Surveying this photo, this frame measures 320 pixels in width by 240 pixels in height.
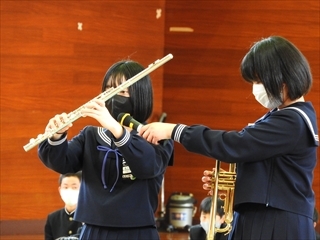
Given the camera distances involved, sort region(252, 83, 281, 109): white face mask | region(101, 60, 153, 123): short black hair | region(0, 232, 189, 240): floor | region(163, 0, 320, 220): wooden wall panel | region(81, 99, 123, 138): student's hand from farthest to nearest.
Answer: region(163, 0, 320, 220): wooden wall panel < region(0, 232, 189, 240): floor < region(101, 60, 153, 123): short black hair < region(81, 99, 123, 138): student's hand < region(252, 83, 281, 109): white face mask

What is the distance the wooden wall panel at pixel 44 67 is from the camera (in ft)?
21.7

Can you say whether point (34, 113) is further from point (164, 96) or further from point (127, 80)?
point (127, 80)

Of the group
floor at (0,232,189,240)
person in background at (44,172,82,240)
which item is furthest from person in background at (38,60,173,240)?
floor at (0,232,189,240)

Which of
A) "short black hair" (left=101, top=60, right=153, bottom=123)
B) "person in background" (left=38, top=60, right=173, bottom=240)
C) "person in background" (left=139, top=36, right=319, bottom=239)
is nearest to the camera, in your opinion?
"person in background" (left=139, top=36, right=319, bottom=239)

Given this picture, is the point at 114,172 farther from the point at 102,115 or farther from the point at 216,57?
the point at 216,57

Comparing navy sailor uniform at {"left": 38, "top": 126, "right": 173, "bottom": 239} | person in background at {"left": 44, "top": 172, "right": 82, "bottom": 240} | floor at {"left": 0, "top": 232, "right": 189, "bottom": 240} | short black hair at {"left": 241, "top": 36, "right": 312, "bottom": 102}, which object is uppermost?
short black hair at {"left": 241, "top": 36, "right": 312, "bottom": 102}

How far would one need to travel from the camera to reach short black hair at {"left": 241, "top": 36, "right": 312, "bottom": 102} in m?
2.63

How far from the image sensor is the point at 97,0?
22.3 ft

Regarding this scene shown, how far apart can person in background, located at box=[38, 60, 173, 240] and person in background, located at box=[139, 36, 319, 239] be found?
0.45 meters

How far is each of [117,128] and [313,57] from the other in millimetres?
4553

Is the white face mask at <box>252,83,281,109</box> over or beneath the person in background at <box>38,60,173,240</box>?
over

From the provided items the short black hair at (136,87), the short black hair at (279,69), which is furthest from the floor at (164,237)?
the short black hair at (279,69)

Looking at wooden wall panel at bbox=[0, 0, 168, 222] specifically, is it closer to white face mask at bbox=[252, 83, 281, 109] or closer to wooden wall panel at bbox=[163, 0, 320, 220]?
wooden wall panel at bbox=[163, 0, 320, 220]

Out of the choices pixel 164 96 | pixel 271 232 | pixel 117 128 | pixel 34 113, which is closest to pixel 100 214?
pixel 117 128
